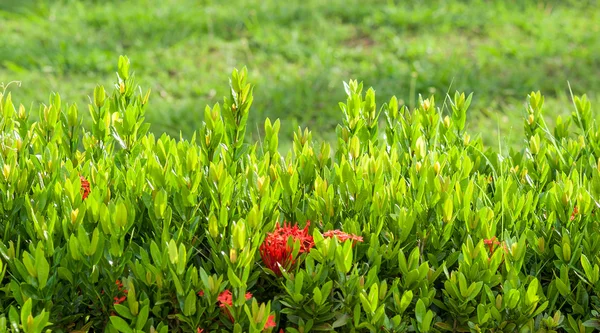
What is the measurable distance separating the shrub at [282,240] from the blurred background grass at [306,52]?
3.09 m

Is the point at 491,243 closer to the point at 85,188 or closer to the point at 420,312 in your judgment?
the point at 420,312

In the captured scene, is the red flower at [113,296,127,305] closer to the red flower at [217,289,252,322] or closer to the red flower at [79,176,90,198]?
the red flower at [217,289,252,322]

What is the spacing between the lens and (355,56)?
6949 mm

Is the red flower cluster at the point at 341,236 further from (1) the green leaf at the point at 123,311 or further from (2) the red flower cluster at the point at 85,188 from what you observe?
(2) the red flower cluster at the point at 85,188

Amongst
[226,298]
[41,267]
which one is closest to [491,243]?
[226,298]

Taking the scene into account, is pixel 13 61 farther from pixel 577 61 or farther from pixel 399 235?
pixel 399 235

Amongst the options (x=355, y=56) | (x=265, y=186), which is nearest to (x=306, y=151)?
(x=265, y=186)

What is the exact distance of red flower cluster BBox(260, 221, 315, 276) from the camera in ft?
6.89

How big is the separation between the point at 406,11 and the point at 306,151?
5.47m

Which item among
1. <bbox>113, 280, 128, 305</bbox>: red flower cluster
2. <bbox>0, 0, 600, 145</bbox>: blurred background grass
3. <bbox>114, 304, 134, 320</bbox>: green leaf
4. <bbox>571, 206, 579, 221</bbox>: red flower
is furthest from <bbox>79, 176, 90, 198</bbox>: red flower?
<bbox>0, 0, 600, 145</bbox>: blurred background grass

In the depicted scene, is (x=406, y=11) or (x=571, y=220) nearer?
(x=571, y=220)

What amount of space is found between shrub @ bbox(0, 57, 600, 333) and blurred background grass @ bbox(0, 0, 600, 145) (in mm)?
3094

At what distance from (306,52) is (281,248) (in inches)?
200

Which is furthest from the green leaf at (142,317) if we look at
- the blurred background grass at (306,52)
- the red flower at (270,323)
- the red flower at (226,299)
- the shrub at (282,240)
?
the blurred background grass at (306,52)
